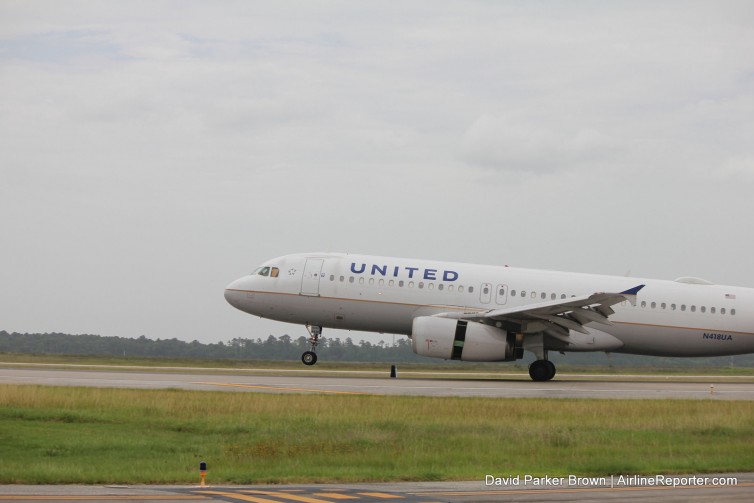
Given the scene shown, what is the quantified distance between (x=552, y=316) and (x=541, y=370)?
7.99 ft

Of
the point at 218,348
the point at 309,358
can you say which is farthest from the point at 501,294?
the point at 218,348

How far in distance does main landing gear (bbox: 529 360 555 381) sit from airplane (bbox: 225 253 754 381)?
36 mm

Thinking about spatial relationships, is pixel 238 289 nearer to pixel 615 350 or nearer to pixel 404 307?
pixel 404 307

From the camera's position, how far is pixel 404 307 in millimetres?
40156

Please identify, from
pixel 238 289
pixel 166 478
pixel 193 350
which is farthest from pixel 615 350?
pixel 193 350

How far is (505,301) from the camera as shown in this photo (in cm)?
4003

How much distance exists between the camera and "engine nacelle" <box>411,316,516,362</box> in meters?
37.5

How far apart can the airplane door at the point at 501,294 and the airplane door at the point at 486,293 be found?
10.3 inches

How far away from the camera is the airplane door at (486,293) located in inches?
1576

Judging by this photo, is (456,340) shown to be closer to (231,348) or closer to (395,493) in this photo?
(395,493)

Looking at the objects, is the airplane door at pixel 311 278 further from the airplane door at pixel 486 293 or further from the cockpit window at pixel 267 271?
the airplane door at pixel 486 293

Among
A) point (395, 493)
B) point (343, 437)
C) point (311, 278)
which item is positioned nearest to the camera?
point (395, 493)

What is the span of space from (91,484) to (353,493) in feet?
12.7

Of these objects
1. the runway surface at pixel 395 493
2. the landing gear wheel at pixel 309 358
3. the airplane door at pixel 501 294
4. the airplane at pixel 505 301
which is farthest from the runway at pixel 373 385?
the runway surface at pixel 395 493
